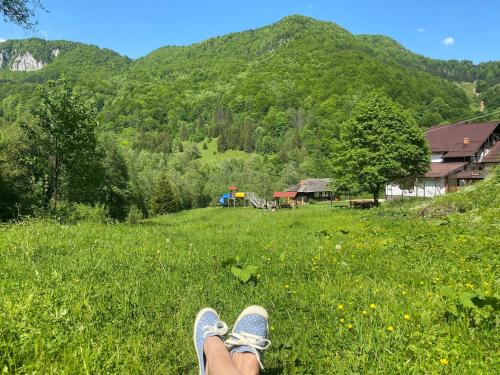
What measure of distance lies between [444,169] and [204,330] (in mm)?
63042

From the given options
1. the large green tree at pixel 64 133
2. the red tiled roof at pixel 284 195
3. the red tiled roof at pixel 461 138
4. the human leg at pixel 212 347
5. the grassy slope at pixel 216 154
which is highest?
the grassy slope at pixel 216 154

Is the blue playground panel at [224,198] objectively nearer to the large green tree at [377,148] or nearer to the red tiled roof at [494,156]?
the red tiled roof at [494,156]

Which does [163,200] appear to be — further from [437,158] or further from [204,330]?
[204,330]

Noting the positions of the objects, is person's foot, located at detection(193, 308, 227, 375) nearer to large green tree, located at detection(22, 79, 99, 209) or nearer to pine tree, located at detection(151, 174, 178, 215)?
large green tree, located at detection(22, 79, 99, 209)

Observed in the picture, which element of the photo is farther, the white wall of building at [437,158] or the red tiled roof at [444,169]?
the white wall of building at [437,158]

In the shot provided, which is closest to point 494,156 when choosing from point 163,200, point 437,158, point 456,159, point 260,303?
point 456,159

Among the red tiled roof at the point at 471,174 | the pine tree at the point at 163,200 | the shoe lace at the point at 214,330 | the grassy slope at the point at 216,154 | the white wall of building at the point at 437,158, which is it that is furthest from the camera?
the grassy slope at the point at 216,154

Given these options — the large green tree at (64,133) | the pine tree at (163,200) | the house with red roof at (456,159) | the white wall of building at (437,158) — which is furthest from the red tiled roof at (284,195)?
the large green tree at (64,133)

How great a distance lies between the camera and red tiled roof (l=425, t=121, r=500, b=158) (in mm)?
60781

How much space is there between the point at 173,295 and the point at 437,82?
205 m

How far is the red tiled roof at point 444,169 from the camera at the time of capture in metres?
55.7

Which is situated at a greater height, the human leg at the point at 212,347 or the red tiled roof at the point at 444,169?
the red tiled roof at the point at 444,169

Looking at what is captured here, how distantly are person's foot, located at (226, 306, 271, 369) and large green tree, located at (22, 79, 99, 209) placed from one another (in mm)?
16789

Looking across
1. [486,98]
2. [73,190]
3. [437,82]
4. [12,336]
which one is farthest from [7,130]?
[486,98]
